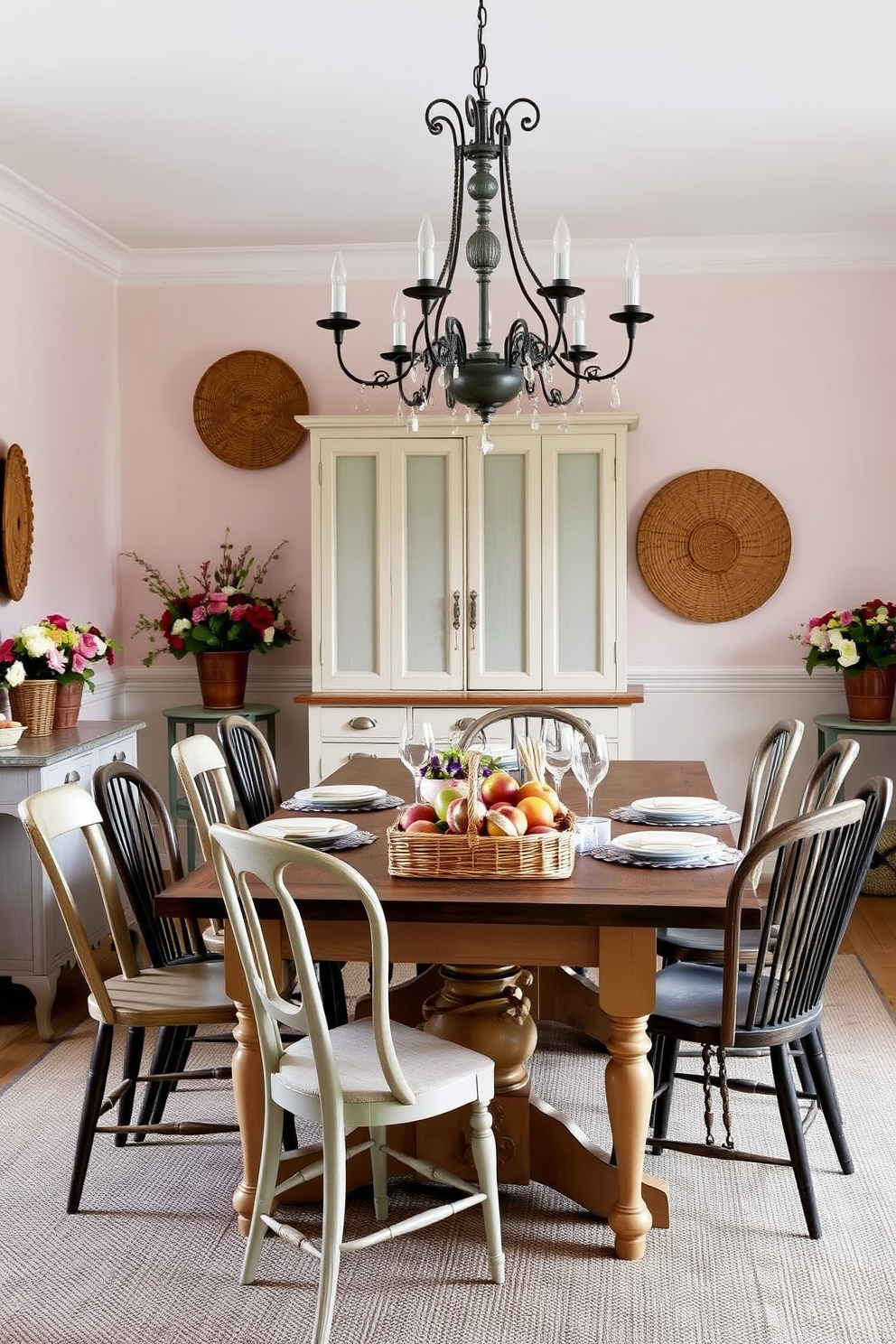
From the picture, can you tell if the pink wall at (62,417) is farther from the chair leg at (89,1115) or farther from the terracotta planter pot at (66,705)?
the chair leg at (89,1115)

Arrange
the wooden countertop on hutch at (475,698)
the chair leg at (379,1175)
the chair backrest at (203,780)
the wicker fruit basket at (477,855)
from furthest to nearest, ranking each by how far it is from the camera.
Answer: the wooden countertop on hutch at (475,698), the chair backrest at (203,780), the chair leg at (379,1175), the wicker fruit basket at (477,855)

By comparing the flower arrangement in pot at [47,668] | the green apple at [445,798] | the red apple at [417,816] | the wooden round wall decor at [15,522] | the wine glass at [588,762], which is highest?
the wooden round wall decor at [15,522]

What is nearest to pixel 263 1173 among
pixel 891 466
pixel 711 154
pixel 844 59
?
pixel 844 59

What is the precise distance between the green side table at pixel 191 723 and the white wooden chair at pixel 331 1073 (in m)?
2.92

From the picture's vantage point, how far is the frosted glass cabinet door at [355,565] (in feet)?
16.3

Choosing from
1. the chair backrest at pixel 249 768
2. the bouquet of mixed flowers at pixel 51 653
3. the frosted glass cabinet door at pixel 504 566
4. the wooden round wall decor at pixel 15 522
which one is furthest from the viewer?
the frosted glass cabinet door at pixel 504 566

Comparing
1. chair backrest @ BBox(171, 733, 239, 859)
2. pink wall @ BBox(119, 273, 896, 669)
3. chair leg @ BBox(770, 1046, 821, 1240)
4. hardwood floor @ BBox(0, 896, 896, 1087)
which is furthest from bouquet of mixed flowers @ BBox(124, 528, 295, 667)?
chair leg @ BBox(770, 1046, 821, 1240)

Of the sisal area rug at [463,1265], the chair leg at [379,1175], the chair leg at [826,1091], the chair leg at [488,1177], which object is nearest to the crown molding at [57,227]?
the sisal area rug at [463,1265]

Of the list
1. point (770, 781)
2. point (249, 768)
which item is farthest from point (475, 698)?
point (770, 781)

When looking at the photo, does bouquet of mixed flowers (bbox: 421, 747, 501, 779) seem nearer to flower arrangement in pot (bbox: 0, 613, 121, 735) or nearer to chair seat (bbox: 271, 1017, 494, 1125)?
chair seat (bbox: 271, 1017, 494, 1125)

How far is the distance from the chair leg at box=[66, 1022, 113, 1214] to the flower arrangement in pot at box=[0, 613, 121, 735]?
1.58 m

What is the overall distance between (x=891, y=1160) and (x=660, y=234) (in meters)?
3.80

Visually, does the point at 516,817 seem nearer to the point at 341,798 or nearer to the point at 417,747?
the point at 417,747

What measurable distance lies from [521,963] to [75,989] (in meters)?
2.29
